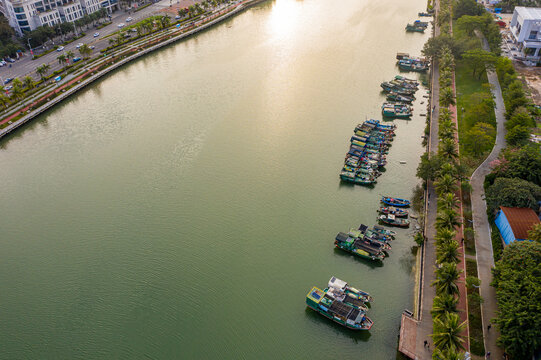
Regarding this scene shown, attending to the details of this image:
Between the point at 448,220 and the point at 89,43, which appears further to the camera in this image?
the point at 89,43

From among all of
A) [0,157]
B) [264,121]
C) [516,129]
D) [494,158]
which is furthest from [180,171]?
[516,129]

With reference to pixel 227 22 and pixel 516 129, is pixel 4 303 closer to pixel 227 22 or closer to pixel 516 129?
pixel 516 129

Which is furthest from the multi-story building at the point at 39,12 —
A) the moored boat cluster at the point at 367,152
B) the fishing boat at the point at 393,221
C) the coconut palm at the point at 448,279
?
the coconut palm at the point at 448,279

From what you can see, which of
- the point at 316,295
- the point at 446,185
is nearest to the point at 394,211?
the point at 446,185

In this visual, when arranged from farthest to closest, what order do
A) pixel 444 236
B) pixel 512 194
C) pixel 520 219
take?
pixel 512 194, pixel 520 219, pixel 444 236

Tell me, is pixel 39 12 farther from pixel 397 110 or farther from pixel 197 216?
pixel 397 110

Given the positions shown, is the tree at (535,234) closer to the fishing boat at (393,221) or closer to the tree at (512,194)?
the tree at (512,194)
